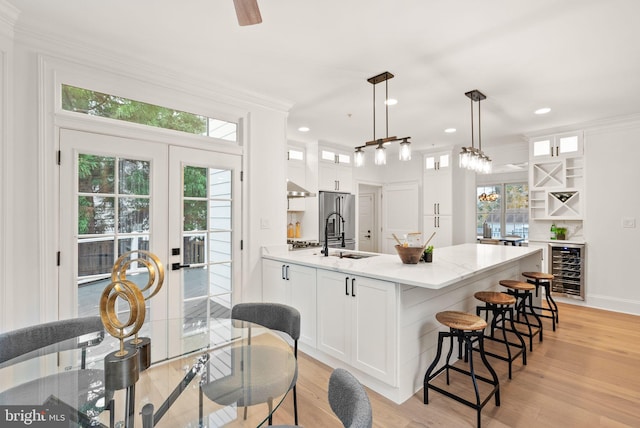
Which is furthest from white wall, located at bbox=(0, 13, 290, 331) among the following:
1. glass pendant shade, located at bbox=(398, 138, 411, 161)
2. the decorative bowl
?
the decorative bowl

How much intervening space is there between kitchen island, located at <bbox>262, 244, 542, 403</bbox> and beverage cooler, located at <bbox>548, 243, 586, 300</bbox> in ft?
8.13

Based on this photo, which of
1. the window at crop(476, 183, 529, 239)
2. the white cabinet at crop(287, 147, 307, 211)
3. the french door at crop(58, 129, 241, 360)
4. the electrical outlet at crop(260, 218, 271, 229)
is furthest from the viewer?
the window at crop(476, 183, 529, 239)

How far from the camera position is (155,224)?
2.80 metres

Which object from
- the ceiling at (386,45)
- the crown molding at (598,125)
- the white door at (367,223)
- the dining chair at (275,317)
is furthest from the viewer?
the white door at (367,223)

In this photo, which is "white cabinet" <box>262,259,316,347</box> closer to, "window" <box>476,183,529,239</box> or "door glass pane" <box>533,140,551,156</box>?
"door glass pane" <box>533,140,551,156</box>

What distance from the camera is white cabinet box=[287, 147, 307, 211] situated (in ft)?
18.1

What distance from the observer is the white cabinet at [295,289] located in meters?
2.93

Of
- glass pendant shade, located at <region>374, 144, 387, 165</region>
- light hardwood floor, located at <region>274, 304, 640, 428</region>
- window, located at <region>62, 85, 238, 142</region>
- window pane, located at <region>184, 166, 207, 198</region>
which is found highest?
window, located at <region>62, 85, 238, 142</region>

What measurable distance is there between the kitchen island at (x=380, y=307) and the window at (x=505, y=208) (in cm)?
572

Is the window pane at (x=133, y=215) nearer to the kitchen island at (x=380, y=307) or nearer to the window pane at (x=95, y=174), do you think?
the window pane at (x=95, y=174)

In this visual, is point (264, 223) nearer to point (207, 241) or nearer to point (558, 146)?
point (207, 241)

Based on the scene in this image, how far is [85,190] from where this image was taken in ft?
8.12

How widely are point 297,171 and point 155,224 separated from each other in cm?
315

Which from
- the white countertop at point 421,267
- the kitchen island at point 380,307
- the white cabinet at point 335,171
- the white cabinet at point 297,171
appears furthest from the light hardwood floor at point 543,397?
the white cabinet at point 335,171
